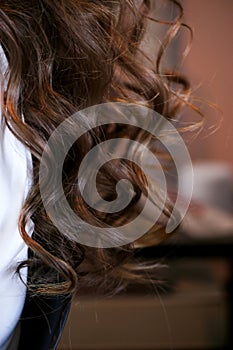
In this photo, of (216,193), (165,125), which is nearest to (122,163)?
(165,125)

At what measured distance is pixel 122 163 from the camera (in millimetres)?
829

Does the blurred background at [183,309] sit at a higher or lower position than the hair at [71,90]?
lower

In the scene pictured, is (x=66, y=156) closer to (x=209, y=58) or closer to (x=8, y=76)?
(x=8, y=76)

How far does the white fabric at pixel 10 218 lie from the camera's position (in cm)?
61

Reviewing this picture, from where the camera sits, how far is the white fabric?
2.02 feet

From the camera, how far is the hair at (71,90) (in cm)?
67

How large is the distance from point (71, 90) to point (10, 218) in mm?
177

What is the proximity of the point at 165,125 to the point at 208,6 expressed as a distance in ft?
10.9

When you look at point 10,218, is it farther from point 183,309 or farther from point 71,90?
point 183,309

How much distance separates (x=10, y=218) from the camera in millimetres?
629

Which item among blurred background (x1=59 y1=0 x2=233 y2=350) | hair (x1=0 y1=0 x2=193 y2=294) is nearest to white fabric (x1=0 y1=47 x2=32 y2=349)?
hair (x1=0 y1=0 x2=193 y2=294)

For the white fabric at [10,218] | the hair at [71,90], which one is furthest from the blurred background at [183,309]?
the white fabric at [10,218]

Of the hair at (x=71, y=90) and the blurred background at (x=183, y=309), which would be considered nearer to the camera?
the hair at (x=71, y=90)

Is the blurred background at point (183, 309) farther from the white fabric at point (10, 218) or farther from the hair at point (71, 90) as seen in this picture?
the white fabric at point (10, 218)
